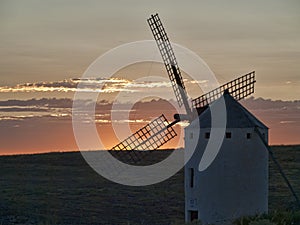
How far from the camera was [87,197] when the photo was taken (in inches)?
Result: 1885

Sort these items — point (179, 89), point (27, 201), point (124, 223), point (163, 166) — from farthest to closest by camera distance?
point (163, 166) → point (27, 201) → point (124, 223) → point (179, 89)

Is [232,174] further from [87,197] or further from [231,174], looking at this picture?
[87,197]

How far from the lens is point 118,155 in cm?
3372

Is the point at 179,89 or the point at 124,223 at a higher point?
the point at 179,89

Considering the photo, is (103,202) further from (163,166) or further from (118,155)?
(163,166)

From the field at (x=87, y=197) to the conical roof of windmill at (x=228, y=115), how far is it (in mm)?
6702

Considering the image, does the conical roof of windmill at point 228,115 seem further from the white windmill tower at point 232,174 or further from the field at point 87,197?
the field at point 87,197

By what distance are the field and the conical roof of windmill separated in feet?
22.0

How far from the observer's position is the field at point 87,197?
130 ft

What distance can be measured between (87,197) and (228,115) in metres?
20.7

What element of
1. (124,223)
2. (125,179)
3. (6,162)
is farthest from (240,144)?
(6,162)

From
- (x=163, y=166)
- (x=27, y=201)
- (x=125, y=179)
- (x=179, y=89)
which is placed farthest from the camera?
(x=163, y=166)

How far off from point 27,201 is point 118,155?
43.8 feet

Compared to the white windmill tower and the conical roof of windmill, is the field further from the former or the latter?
the conical roof of windmill
